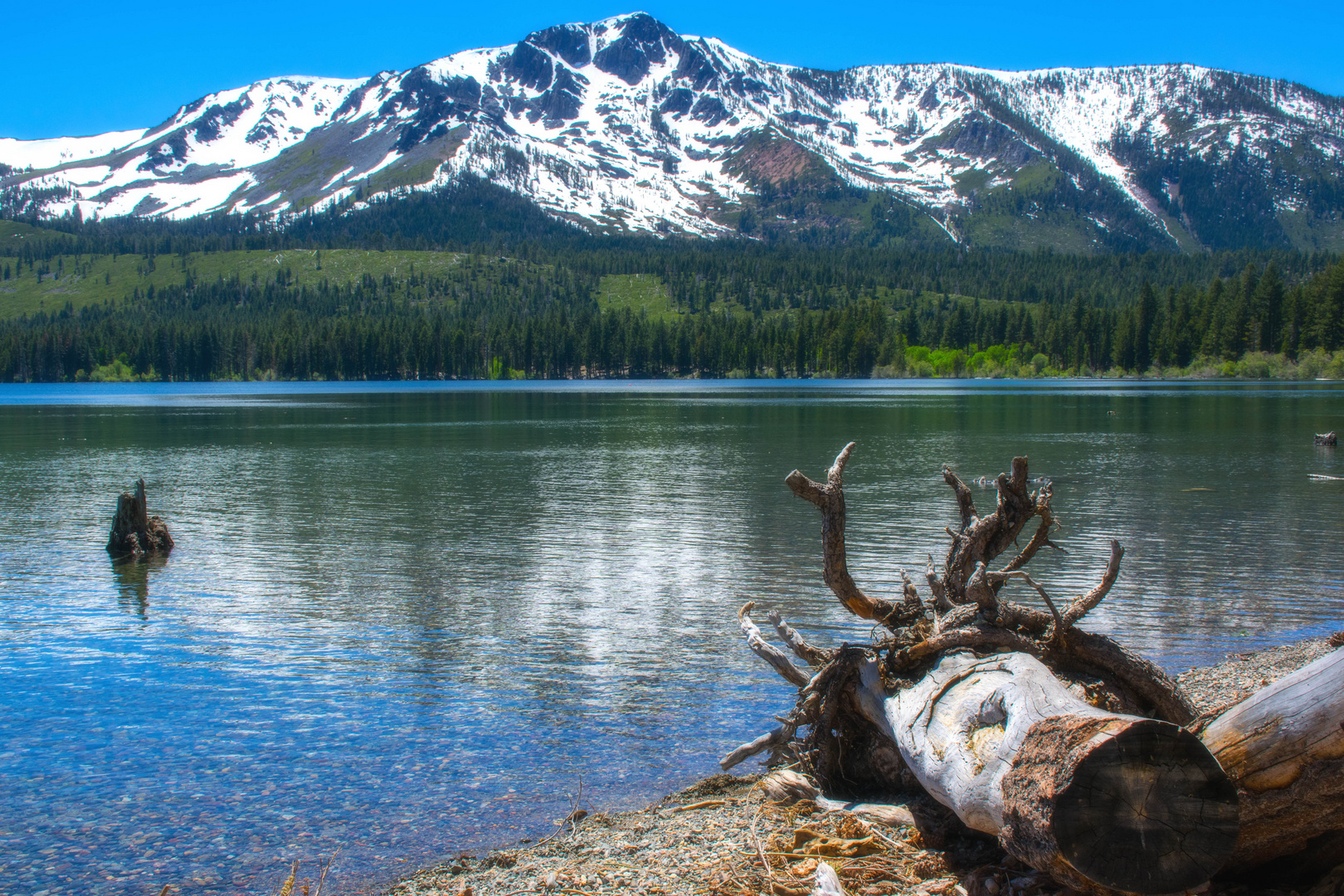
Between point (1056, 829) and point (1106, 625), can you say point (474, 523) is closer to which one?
point (1106, 625)

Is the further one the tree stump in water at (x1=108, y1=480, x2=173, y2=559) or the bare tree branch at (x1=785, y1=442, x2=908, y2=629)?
the tree stump in water at (x1=108, y1=480, x2=173, y2=559)

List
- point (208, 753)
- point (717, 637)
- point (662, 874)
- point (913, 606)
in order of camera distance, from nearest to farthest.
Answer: point (662, 874), point (913, 606), point (208, 753), point (717, 637)

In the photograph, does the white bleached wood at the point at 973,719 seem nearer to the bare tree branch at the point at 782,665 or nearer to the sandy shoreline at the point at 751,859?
the sandy shoreline at the point at 751,859

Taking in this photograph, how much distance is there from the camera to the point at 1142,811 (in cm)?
544

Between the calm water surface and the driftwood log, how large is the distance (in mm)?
2685

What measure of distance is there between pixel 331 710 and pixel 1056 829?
10.5 meters

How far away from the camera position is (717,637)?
17078 millimetres

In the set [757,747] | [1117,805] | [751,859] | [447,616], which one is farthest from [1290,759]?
[447,616]

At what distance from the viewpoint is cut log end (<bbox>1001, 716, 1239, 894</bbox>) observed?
17.7 feet

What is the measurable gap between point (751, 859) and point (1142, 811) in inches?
134

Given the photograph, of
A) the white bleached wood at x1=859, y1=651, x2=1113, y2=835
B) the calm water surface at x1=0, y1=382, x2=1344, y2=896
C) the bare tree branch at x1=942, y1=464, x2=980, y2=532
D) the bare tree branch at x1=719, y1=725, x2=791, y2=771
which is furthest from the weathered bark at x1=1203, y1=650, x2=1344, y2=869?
the calm water surface at x1=0, y1=382, x2=1344, y2=896

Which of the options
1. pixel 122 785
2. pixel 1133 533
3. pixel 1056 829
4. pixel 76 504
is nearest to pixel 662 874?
pixel 1056 829

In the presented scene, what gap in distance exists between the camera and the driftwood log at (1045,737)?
17.9ft

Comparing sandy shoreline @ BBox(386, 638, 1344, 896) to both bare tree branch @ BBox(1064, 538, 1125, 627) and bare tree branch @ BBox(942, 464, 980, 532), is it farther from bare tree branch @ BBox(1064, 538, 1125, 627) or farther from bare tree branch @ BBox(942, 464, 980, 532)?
bare tree branch @ BBox(942, 464, 980, 532)
